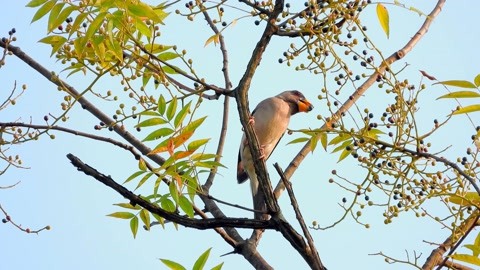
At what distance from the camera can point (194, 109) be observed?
10.8 feet

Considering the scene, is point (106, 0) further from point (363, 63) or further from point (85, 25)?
point (363, 63)

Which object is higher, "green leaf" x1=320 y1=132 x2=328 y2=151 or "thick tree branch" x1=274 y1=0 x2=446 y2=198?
"thick tree branch" x1=274 y1=0 x2=446 y2=198

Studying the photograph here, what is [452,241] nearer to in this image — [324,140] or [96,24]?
[324,140]

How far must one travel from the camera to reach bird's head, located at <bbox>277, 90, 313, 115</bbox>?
8.23 m

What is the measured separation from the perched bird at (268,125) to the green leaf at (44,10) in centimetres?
413

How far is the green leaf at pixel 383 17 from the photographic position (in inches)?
121

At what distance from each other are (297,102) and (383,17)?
5140 mm

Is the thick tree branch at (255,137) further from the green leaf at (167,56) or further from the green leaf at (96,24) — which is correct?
the green leaf at (96,24)

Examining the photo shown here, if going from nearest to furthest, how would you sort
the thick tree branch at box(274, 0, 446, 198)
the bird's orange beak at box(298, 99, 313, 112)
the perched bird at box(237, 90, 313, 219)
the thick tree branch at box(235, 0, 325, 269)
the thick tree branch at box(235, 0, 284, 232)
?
the thick tree branch at box(235, 0, 325, 269) < the thick tree branch at box(235, 0, 284, 232) < the thick tree branch at box(274, 0, 446, 198) < the perched bird at box(237, 90, 313, 219) < the bird's orange beak at box(298, 99, 313, 112)

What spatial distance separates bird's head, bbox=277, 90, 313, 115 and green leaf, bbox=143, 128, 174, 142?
202 inches

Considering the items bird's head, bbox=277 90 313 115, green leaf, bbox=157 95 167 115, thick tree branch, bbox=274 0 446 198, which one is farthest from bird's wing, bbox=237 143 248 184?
green leaf, bbox=157 95 167 115

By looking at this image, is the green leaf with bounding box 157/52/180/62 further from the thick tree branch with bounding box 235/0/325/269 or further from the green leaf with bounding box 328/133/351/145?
the green leaf with bounding box 328/133/351/145

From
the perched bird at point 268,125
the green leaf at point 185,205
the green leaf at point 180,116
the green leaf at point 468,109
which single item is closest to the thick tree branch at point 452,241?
the green leaf at point 468,109

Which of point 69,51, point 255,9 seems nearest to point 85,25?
point 69,51
